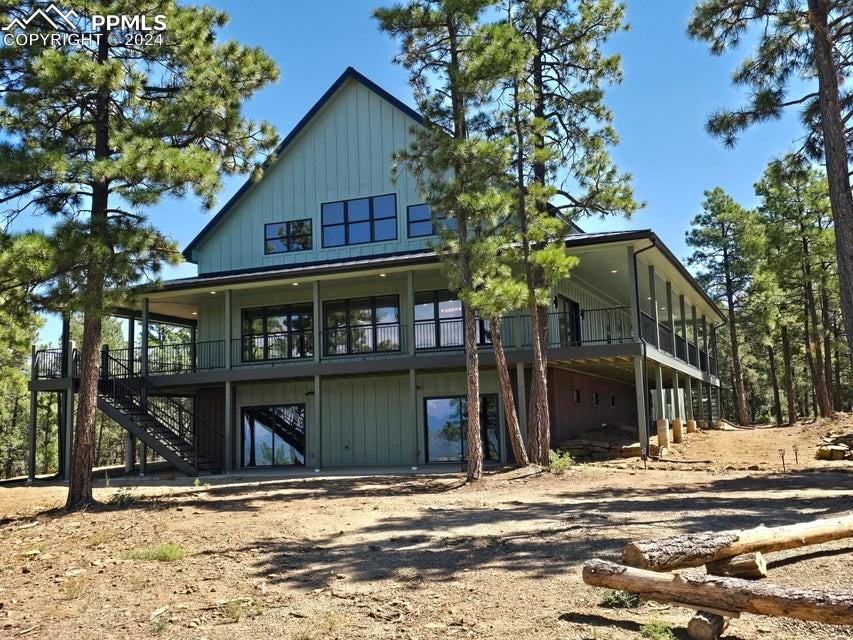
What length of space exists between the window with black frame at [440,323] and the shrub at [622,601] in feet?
46.9

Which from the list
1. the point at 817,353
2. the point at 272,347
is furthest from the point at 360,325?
the point at 817,353

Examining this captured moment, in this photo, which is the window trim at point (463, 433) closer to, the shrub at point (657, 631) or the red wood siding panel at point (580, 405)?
the red wood siding panel at point (580, 405)

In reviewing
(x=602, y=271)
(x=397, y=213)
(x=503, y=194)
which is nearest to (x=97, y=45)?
(x=503, y=194)

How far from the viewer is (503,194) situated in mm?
14664

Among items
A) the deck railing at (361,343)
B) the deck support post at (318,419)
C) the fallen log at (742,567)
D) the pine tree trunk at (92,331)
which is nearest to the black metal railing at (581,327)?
the deck railing at (361,343)

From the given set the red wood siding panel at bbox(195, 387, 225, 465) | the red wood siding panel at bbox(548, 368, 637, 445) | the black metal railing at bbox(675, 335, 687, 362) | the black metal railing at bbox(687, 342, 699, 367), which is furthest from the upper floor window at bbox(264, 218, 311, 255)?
the black metal railing at bbox(687, 342, 699, 367)

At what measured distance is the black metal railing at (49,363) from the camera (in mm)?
22125

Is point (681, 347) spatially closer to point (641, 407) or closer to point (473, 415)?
point (641, 407)

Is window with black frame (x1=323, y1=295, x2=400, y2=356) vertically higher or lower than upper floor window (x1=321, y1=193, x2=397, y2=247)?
lower

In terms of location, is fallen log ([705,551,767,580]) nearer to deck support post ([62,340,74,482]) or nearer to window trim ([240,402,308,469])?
window trim ([240,402,308,469])

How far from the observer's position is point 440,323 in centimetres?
2078

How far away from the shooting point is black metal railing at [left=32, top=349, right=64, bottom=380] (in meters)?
22.1

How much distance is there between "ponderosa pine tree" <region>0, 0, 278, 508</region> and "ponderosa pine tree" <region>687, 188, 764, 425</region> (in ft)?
92.4

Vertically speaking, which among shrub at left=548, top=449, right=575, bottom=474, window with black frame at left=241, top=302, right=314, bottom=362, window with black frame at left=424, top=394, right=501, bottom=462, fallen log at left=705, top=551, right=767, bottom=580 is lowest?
fallen log at left=705, top=551, right=767, bottom=580
